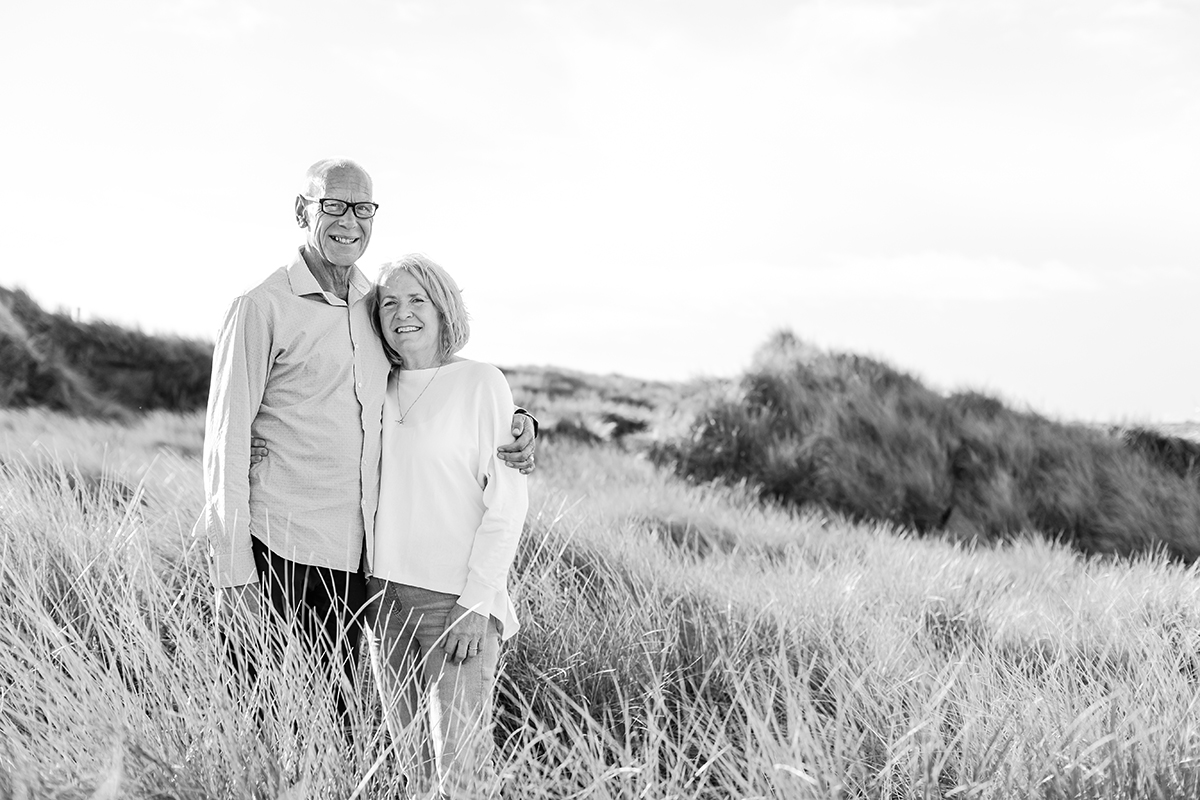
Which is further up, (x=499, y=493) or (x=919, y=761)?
(x=499, y=493)

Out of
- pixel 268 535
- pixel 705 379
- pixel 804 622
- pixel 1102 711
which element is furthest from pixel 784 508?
pixel 268 535

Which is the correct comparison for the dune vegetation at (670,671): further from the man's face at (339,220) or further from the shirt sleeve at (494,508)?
the man's face at (339,220)

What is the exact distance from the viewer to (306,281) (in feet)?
10.6

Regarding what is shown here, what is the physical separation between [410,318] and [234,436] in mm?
661

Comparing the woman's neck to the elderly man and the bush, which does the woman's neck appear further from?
the bush

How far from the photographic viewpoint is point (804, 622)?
4.23m

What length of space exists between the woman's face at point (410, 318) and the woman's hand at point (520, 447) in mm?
363

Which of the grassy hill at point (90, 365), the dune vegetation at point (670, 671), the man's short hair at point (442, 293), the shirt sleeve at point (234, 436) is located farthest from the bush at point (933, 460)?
the grassy hill at point (90, 365)

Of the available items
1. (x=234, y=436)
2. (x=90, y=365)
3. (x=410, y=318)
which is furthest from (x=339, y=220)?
(x=90, y=365)

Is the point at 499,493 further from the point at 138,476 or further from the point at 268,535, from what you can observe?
the point at 138,476

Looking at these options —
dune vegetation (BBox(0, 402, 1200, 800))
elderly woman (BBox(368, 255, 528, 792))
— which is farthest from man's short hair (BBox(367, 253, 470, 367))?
dune vegetation (BBox(0, 402, 1200, 800))

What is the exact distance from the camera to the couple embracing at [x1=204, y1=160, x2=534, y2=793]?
9.32ft

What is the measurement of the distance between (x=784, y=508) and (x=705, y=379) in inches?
97.1

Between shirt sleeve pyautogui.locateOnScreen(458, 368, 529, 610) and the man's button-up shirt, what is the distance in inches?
20.0
